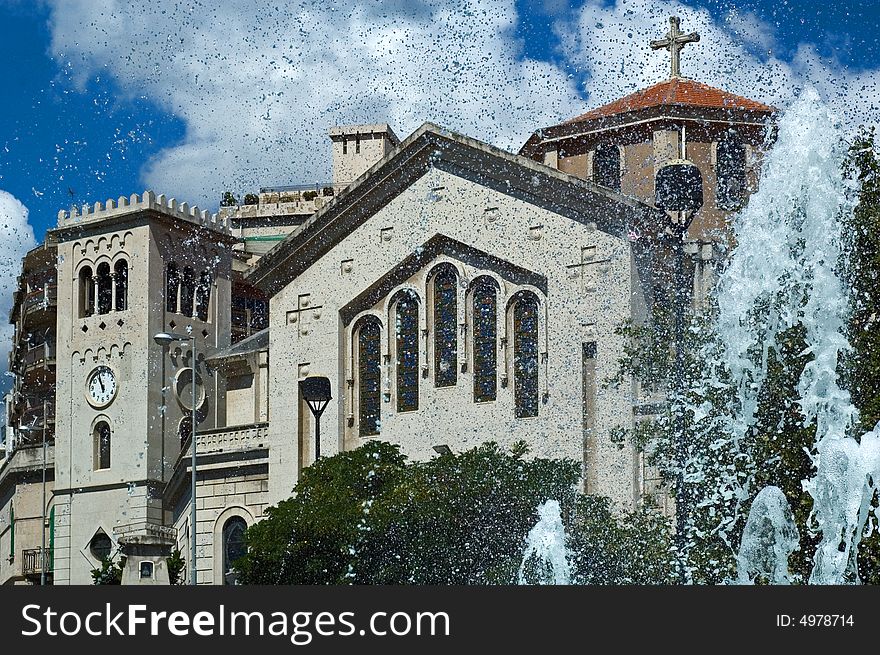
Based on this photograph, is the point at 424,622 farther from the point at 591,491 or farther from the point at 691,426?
the point at 591,491

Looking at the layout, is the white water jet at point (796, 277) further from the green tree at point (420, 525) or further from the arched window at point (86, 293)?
the arched window at point (86, 293)

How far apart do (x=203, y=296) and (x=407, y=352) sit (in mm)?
12393

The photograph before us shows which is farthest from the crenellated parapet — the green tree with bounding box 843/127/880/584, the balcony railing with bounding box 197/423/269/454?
the green tree with bounding box 843/127/880/584

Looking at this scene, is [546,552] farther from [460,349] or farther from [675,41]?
[675,41]

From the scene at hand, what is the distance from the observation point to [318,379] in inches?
1344

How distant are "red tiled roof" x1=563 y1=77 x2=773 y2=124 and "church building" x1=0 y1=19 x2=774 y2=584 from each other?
0.10 meters

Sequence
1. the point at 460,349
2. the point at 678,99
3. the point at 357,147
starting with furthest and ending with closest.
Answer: the point at 357,147 < the point at 678,99 < the point at 460,349

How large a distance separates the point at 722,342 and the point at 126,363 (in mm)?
25895

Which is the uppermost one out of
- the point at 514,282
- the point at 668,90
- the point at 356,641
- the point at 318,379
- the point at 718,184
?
the point at 668,90

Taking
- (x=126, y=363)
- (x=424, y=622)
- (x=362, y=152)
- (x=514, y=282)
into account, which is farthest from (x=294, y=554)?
(x=362, y=152)

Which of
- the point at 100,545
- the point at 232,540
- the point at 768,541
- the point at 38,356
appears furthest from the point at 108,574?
the point at 768,541

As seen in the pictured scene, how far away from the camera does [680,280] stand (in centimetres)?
3503

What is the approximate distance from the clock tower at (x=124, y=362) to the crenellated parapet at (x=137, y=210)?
46mm

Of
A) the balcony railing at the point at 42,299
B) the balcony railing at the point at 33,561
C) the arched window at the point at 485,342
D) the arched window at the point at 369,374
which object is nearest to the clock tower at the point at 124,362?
the balcony railing at the point at 33,561
